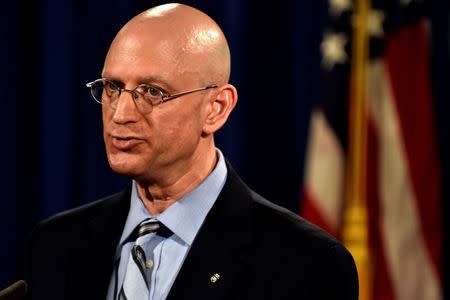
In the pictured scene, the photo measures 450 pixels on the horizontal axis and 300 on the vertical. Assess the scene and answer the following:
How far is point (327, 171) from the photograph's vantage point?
113 inches

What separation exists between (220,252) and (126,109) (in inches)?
12.2

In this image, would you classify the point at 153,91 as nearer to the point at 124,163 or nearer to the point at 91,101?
the point at 124,163

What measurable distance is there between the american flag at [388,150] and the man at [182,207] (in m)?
1.23

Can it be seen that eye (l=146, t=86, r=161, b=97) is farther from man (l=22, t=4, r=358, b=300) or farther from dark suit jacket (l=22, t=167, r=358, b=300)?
dark suit jacket (l=22, t=167, r=358, b=300)

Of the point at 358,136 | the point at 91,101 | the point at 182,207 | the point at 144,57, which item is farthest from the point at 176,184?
the point at 91,101

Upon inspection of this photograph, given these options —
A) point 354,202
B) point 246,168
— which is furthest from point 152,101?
point 246,168

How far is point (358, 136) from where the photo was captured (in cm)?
281

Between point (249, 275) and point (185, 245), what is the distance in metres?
0.13

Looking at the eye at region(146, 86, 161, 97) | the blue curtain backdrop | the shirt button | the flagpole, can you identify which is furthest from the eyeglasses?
the blue curtain backdrop

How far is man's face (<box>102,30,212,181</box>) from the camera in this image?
58.0 inches

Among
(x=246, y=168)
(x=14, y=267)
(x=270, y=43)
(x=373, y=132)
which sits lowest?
(x=14, y=267)

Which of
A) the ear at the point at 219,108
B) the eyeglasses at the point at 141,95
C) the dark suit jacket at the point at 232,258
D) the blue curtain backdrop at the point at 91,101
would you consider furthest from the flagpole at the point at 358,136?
the eyeglasses at the point at 141,95

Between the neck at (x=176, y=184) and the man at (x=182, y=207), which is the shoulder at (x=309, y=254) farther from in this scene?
the neck at (x=176, y=184)

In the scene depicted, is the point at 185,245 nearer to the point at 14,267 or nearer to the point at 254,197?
the point at 254,197
